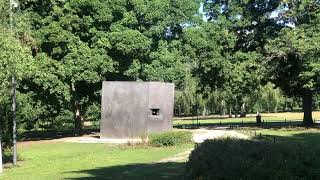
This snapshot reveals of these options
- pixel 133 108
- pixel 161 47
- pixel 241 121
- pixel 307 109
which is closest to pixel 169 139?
pixel 133 108

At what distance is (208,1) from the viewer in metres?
51.7

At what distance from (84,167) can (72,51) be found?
66.9ft

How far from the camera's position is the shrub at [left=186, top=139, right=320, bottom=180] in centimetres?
945

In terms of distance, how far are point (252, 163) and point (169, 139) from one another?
837 inches

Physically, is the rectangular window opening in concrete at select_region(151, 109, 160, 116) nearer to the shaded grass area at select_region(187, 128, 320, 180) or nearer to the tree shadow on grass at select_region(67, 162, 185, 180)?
the tree shadow on grass at select_region(67, 162, 185, 180)

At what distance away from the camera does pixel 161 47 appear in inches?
1781

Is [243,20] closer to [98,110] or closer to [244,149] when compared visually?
[98,110]

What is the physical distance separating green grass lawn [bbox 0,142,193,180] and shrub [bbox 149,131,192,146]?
776 millimetres

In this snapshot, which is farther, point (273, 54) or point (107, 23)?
point (273, 54)

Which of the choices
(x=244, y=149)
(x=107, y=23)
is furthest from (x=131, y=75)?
(x=244, y=149)

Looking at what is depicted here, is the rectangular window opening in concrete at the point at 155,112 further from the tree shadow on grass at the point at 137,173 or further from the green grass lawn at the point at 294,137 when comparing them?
the tree shadow on grass at the point at 137,173

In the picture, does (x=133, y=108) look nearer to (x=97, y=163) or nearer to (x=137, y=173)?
(x=97, y=163)

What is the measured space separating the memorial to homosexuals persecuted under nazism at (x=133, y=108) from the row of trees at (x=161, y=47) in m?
2.48

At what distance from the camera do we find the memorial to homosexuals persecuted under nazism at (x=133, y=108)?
3938cm
